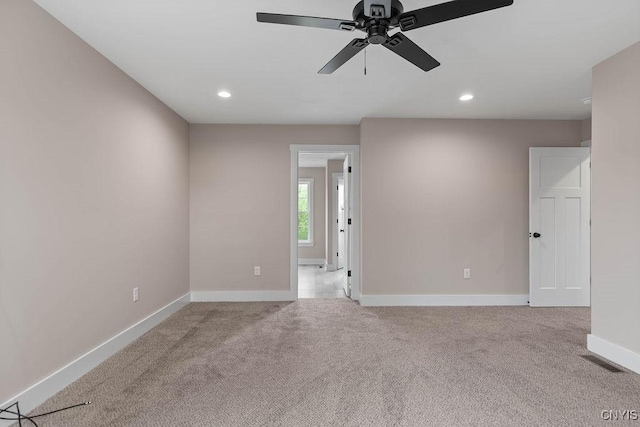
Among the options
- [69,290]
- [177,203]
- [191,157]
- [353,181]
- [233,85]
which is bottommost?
[69,290]

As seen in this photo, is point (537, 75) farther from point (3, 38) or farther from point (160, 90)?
point (3, 38)

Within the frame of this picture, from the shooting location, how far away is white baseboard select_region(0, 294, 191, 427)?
6.26 feet

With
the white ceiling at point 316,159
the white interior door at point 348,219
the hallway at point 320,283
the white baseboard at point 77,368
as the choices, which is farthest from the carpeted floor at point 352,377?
the white ceiling at point 316,159

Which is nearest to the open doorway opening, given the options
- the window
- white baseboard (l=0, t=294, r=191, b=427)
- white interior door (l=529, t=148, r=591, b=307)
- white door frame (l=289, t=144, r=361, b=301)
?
the window

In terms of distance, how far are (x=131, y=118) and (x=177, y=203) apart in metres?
1.28

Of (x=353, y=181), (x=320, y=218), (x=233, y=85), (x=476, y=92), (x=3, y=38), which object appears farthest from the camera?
(x=320, y=218)

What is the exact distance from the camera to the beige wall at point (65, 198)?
183 cm

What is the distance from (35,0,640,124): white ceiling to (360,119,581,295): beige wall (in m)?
0.37

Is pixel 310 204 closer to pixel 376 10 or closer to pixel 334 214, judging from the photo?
pixel 334 214

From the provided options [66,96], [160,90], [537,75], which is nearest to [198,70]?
[160,90]

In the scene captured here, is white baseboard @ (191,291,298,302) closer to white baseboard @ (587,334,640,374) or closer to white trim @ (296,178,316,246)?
white baseboard @ (587,334,640,374)

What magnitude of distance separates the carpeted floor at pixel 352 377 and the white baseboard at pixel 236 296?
0.82m

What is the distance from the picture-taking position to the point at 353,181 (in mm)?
4469

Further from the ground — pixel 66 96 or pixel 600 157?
pixel 66 96
